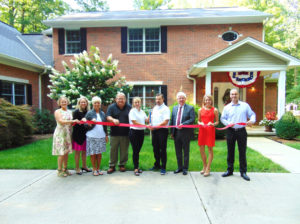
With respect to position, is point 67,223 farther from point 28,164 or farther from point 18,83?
point 18,83

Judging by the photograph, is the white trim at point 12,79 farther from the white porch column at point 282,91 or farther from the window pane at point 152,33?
the white porch column at point 282,91

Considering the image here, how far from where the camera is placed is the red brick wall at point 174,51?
1156 centimetres

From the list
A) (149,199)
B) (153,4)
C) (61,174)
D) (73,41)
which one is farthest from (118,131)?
(153,4)

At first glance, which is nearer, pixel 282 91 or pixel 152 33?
pixel 282 91

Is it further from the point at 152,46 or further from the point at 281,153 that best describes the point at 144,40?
the point at 281,153

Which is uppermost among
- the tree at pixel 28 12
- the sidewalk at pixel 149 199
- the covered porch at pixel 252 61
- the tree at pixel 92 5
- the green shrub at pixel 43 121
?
the tree at pixel 92 5

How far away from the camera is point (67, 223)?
2814 millimetres

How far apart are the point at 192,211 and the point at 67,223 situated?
1.70 metres

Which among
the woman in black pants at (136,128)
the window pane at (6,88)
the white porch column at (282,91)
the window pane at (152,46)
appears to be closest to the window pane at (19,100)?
the window pane at (6,88)

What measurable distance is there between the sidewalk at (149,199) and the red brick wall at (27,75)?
6717mm

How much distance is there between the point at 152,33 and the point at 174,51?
1.57 meters

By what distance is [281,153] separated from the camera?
6703 millimetres

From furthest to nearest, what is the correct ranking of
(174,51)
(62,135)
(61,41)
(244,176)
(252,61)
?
(61,41), (174,51), (252,61), (62,135), (244,176)

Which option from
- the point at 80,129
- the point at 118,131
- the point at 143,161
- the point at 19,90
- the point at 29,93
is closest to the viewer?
the point at 80,129
